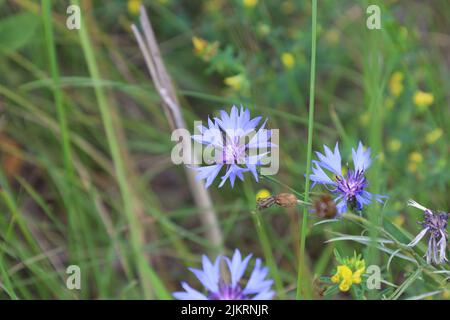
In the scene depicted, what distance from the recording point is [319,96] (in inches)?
74.6

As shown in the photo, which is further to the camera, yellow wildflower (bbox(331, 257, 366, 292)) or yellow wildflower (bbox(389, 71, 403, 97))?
yellow wildflower (bbox(389, 71, 403, 97))

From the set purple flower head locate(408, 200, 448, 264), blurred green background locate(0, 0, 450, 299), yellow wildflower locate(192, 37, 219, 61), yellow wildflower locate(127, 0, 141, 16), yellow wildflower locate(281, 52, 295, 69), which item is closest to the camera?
purple flower head locate(408, 200, 448, 264)

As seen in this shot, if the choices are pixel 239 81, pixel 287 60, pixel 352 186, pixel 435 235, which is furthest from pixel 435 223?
pixel 287 60

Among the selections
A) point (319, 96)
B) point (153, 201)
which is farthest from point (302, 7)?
point (153, 201)

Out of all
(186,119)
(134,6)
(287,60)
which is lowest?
(186,119)

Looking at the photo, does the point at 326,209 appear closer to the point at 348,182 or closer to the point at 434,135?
the point at 348,182

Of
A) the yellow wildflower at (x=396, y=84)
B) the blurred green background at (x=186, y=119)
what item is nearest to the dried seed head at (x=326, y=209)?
the blurred green background at (x=186, y=119)

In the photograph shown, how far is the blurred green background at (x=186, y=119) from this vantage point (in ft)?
4.88

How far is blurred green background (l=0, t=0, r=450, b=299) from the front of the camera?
1486 millimetres

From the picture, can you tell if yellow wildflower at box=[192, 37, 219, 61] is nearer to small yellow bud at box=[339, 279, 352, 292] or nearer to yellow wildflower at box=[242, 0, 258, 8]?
yellow wildflower at box=[242, 0, 258, 8]

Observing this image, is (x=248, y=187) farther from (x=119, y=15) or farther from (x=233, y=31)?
(x=119, y=15)

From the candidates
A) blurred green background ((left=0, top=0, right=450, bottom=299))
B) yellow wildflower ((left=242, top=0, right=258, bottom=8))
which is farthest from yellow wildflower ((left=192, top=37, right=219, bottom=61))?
yellow wildflower ((left=242, top=0, right=258, bottom=8))

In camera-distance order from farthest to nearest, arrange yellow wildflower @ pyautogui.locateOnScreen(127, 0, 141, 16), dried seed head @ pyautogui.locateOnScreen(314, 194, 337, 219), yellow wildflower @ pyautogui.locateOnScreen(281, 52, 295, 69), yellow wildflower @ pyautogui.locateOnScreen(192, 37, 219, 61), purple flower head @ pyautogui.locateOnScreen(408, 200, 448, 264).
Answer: yellow wildflower @ pyautogui.locateOnScreen(127, 0, 141, 16), yellow wildflower @ pyautogui.locateOnScreen(281, 52, 295, 69), yellow wildflower @ pyautogui.locateOnScreen(192, 37, 219, 61), purple flower head @ pyautogui.locateOnScreen(408, 200, 448, 264), dried seed head @ pyautogui.locateOnScreen(314, 194, 337, 219)

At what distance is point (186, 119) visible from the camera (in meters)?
1.66
